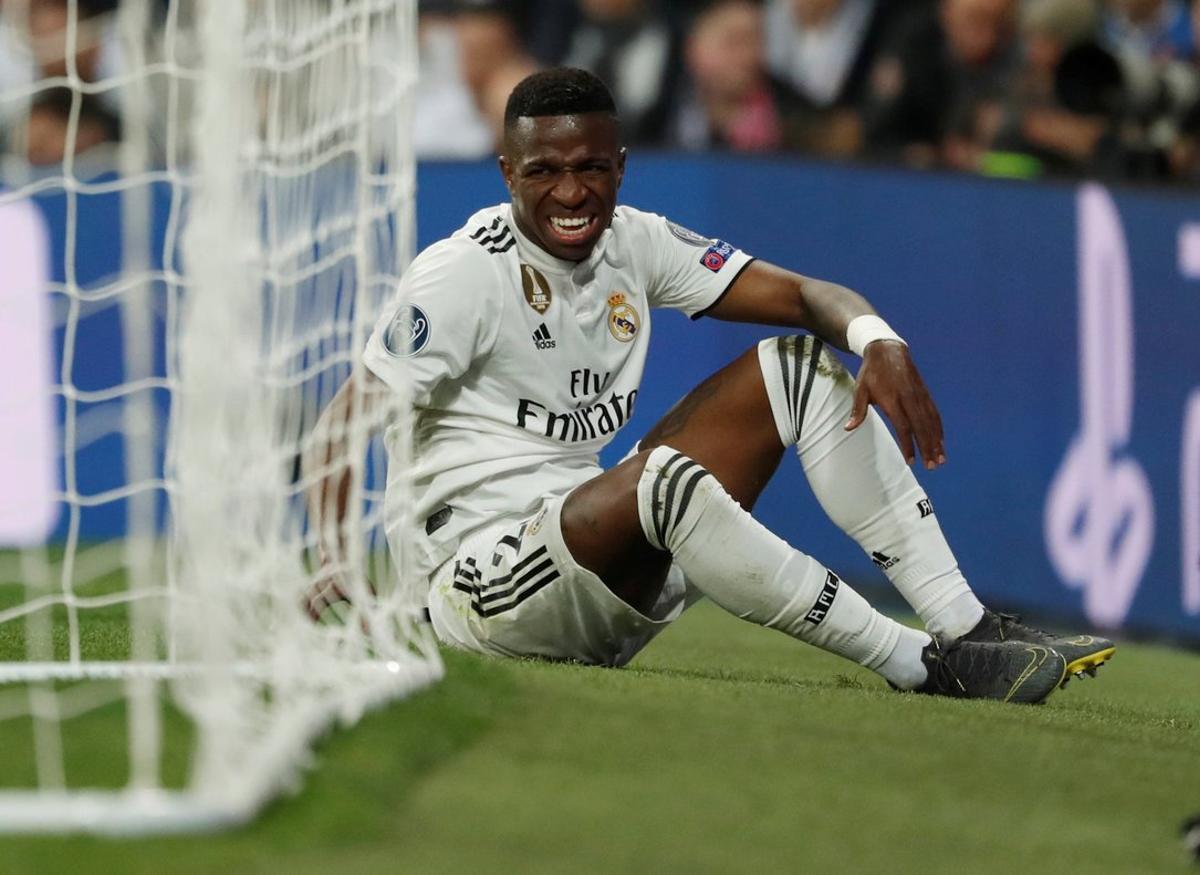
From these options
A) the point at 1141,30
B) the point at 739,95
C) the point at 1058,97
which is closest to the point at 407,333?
the point at 1058,97

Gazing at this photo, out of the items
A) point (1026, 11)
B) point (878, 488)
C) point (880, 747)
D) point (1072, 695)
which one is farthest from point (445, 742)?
point (1026, 11)

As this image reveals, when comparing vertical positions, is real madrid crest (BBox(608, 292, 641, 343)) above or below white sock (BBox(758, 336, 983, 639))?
above

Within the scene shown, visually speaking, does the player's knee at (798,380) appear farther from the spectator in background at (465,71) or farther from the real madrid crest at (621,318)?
the spectator in background at (465,71)

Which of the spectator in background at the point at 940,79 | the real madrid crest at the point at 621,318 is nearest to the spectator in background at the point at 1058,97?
the spectator in background at the point at 940,79

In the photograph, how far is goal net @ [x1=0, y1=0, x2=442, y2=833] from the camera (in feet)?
8.34

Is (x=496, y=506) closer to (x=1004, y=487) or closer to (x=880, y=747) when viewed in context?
(x=880, y=747)

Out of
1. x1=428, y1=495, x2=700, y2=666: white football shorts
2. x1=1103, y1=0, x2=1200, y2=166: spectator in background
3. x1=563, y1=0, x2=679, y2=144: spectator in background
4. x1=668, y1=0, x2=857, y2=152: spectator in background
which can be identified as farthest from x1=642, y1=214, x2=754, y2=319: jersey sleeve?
x1=563, y1=0, x2=679, y2=144: spectator in background

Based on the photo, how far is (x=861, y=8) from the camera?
810 cm

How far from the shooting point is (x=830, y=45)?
26.7ft

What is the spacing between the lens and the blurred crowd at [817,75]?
22.8 ft

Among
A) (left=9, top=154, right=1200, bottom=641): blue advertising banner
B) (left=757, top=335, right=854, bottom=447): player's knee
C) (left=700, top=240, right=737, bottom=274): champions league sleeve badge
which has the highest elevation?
(left=700, top=240, right=737, bottom=274): champions league sleeve badge

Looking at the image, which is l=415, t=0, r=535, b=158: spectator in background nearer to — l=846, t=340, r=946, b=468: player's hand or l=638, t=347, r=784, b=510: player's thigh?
l=638, t=347, r=784, b=510: player's thigh

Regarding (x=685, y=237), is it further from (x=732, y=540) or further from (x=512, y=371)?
(x=732, y=540)

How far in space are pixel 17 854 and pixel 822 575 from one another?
79.5 inches
